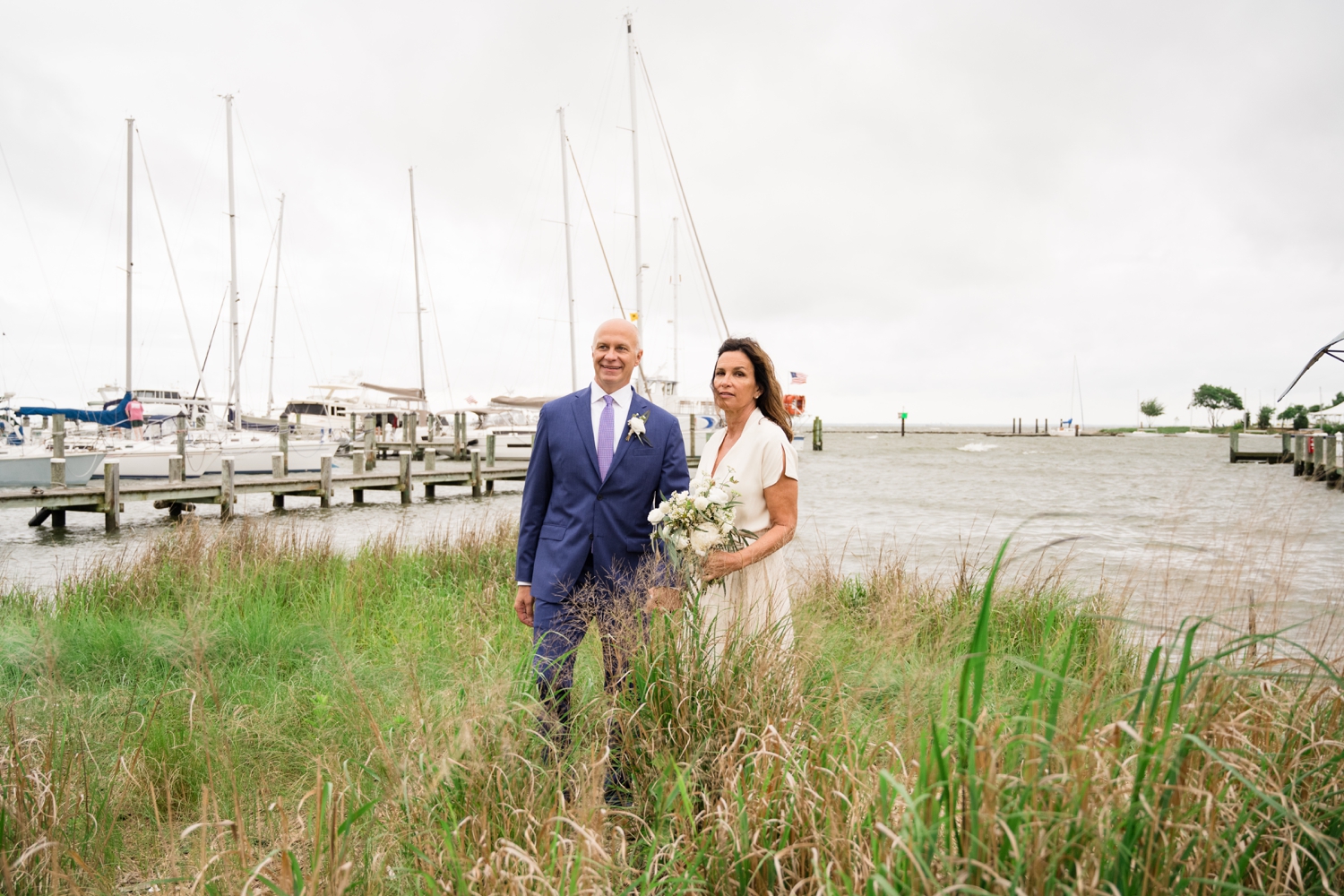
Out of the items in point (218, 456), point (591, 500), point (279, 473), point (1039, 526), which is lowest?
point (1039, 526)

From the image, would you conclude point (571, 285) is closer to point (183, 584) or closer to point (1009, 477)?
point (1009, 477)

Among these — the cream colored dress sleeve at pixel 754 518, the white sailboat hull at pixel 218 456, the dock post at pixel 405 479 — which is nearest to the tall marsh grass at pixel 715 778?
the cream colored dress sleeve at pixel 754 518

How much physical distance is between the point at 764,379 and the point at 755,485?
486 mm

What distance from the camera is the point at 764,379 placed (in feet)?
11.0

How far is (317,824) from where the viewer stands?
75.9 inches

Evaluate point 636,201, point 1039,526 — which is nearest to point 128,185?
point 636,201

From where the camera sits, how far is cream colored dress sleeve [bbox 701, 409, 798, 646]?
10.3 ft

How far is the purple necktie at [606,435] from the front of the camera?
3.18 m

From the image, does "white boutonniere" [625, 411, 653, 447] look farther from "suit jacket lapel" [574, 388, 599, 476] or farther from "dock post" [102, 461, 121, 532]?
"dock post" [102, 461, 121, 532]

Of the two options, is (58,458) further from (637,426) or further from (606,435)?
(637,426)

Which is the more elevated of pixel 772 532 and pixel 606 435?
pixel 606 435

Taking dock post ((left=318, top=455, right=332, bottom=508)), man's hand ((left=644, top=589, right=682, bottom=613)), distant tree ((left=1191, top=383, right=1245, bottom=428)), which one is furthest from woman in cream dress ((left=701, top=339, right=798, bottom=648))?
distant tree ((left=1191, top=383, right=1245, bottom=428))

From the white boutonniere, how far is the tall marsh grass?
770mm

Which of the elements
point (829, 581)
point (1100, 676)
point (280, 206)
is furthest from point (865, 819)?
point (280, 206)
